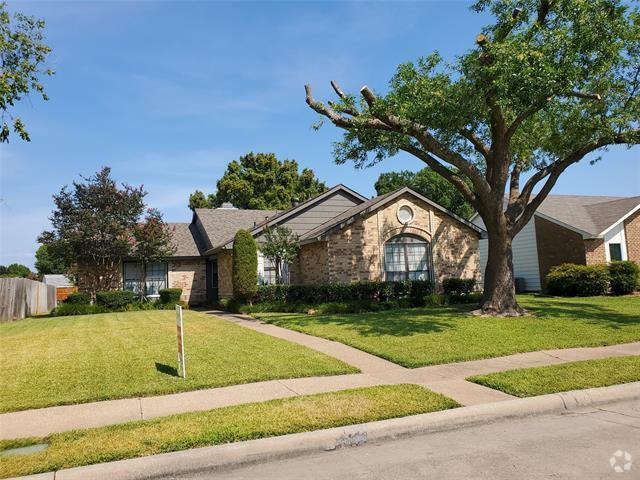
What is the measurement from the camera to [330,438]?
18.1ft

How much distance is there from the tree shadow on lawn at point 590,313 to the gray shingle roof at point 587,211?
8.47 meters

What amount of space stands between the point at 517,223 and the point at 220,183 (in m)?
37.5

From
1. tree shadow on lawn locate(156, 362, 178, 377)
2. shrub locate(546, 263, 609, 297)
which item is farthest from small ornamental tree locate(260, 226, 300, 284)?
shrub locate(546, 263, 609, 297)

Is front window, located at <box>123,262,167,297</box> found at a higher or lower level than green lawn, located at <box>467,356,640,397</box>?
higher

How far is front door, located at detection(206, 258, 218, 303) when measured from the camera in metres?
27.0

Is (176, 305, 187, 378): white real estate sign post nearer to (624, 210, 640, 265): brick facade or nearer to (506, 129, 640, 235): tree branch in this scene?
(506, 129, 640, 235): tree branch

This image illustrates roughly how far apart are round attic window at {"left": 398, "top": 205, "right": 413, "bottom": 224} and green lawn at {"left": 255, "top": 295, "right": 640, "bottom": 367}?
5621mm

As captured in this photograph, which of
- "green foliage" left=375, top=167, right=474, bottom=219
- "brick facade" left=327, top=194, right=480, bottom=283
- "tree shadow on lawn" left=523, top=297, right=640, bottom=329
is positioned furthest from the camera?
"green foliage" left=375, top=167, right=474, bottom=219

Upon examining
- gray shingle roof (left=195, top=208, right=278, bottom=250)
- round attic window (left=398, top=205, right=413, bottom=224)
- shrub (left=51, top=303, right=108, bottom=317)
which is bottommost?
shrub (left=51, top=303, right=108, bottom=317)

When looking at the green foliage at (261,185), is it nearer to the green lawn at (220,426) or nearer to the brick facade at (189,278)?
the brick facade at (189,278)

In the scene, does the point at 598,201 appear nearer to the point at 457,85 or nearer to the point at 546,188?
the point at 546,188

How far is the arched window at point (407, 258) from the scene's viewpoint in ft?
70.1

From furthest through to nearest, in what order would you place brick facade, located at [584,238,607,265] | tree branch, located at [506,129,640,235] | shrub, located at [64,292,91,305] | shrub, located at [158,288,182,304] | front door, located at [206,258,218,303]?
front door, located at [206,258,218,303] < shrub, located at [158,288,182,304] < brick facade, located at [584,238,607,265] < shrub, located at [64,292,91,305] < tree branch, located at [506,129,640,235]

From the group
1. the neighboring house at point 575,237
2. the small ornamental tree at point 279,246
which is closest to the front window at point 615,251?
the neighboring house at point 575,237
